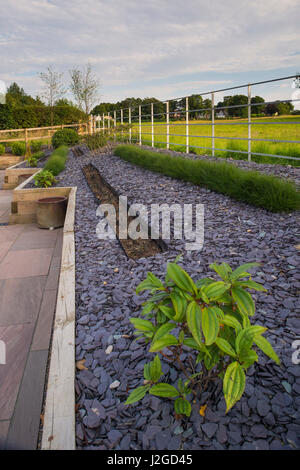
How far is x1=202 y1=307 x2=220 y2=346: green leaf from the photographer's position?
1142 mm

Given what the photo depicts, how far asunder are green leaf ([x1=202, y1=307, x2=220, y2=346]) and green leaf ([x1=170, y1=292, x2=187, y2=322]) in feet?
0.25

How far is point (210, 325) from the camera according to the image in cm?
117

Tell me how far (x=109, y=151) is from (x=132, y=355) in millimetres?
9952

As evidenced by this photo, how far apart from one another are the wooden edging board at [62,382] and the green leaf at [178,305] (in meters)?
0.71

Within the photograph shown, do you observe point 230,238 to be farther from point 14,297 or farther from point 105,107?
point 105,107

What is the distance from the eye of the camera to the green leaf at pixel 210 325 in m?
1.14

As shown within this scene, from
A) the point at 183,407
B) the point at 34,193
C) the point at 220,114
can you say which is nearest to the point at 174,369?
the point at 183,407

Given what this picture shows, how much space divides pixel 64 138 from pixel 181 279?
1524 cm

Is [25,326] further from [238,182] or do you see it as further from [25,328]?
[238,182]

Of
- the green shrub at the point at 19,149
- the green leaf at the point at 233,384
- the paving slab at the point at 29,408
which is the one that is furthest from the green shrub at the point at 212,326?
the green shrub at the point at 19,149

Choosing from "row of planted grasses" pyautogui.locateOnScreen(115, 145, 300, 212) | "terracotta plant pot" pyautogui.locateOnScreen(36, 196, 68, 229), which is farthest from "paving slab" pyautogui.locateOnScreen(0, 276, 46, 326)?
"row of planted grasses" pyautogui.locateOnScreen(115, 145, 300, 212)

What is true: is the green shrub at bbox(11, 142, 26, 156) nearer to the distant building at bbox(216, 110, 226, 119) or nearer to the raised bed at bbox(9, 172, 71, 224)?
the distant building at bbox(216, 110, 226, 119)

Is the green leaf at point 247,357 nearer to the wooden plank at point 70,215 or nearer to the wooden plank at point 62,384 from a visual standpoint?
the wooden plank at point 62,384

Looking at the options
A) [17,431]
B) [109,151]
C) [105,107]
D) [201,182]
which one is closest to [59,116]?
[105,107]
